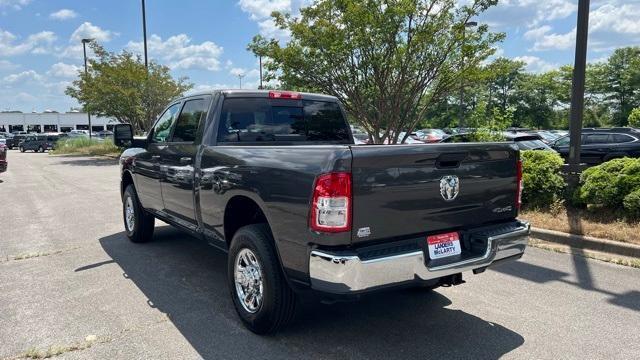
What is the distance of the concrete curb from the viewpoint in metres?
6.12

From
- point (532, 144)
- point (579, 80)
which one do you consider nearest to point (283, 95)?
point (579, 80)

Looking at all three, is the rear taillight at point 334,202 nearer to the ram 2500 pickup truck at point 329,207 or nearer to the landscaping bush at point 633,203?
the ram 2500 pickup truck at point 329,207

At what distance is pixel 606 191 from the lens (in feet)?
23.4

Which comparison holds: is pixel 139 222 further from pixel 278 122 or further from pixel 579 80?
pixel 579 80

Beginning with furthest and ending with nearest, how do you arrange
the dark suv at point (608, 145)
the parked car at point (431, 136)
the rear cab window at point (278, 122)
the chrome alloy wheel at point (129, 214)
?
the parked car at point (431, 136) → the dark suv at point (608, 145) → the chrome alloy wheel at point (129, 214) → the rear cab window at point (278, 122)

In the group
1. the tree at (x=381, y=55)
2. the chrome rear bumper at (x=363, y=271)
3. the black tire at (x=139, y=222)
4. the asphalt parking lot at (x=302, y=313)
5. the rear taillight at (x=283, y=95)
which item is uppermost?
the tree at (x=381, y=55)

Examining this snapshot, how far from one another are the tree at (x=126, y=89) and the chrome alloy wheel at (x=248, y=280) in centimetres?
2719

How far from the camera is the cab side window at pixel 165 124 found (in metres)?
5.86

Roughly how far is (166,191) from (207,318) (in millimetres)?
1839

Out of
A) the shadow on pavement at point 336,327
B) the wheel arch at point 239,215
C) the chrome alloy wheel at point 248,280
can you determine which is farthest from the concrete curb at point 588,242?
the chrome alloy wheel at point 248,280

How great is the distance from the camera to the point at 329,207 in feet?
10.4

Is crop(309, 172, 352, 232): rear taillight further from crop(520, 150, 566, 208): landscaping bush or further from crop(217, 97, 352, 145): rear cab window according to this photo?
crop(520, 150, 566, 208): landscaping bush

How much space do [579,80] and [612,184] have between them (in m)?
1.93

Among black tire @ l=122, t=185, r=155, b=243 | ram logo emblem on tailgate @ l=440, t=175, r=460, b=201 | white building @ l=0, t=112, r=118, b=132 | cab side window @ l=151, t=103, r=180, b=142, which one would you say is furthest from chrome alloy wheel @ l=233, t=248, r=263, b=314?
white building @ l=0, t=112, r=118, b=132
